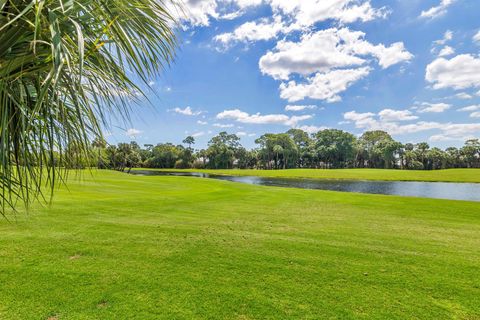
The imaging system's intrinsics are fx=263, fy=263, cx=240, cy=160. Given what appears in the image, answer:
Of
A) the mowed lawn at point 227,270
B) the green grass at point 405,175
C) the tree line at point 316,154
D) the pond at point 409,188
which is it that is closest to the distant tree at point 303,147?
the tree line at point 316,154

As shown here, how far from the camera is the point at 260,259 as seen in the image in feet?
14.8

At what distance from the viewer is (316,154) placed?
92.3 m

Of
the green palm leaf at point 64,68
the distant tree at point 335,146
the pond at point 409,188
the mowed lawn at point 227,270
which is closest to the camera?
the green palm leaf at point 64,68

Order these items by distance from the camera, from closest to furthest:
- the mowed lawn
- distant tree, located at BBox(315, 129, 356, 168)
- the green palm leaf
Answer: the green palm leaf < the mowed lawn < distant tree, located at BBox(315, 129, 356, 168)

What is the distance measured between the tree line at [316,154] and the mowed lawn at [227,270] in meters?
81.4

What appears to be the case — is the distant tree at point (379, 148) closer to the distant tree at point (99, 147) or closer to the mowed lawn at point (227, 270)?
the mowed lawn at point (227, 270)

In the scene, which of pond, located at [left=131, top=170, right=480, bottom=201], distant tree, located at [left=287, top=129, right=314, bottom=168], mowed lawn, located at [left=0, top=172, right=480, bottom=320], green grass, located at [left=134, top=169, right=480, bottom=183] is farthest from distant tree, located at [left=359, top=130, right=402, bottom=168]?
mowed lawn, located at [left=0, top=172, right=480, bottom=320]

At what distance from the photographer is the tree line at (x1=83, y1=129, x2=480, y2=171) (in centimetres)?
8275

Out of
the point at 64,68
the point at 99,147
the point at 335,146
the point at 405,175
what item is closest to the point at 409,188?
the point at 405,175

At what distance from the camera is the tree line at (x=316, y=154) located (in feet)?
271

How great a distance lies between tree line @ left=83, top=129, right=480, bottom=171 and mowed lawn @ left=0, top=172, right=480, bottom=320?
81.4 meters

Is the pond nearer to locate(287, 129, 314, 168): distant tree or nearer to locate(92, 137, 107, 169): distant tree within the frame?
locate(92, 137, 107, 169): distant tree

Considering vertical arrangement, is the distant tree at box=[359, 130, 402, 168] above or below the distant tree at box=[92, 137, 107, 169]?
above

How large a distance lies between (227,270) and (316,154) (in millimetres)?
92424
